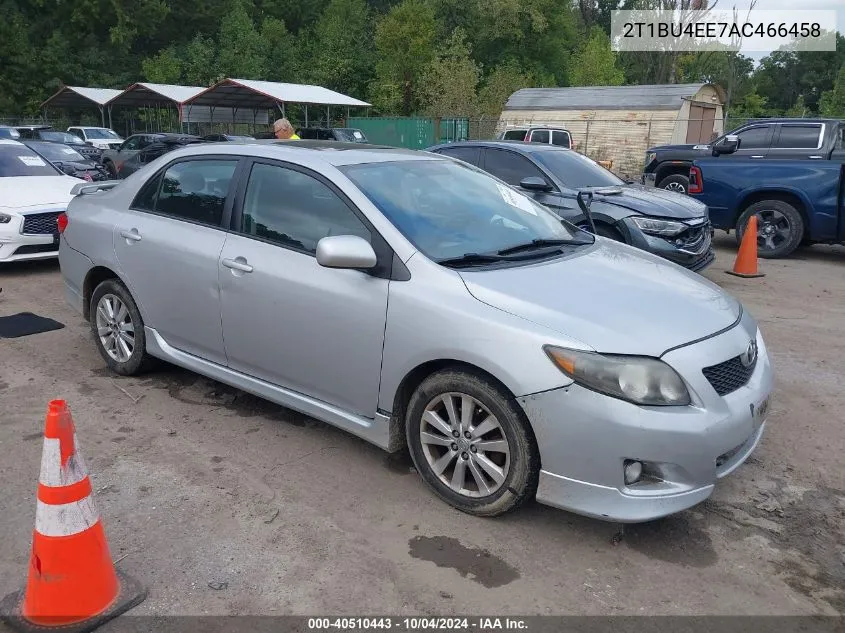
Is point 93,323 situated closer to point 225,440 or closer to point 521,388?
point 225,440

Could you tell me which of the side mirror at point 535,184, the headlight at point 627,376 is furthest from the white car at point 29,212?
the headlight at point 627,376

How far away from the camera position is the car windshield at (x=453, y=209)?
379cm

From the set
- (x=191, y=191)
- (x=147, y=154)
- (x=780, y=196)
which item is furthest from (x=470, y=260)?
(x=147, y=154)

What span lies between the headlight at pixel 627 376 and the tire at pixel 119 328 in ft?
10.3

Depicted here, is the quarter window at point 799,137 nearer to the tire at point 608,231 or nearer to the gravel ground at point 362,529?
the tire at point 608,231

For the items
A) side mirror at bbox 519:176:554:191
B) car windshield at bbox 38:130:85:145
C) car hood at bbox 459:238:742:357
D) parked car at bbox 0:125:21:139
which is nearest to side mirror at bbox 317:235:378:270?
car hood at bbox 459:238:742:357

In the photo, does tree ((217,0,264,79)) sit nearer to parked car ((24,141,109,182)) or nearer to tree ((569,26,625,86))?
tree ((569,26,625,86))

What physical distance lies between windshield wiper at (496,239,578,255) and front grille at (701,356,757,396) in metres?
1.20

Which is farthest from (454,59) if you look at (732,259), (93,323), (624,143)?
(93,323)

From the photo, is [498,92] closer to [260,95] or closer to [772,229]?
[260,95]

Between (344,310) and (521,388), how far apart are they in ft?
3.46

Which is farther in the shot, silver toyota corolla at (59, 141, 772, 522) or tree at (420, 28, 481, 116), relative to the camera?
tree at (420, 28, 481, 116)

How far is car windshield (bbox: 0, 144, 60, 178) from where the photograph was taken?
9.63 m

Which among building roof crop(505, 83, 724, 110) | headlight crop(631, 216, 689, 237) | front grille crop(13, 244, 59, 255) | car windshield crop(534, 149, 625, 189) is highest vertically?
building roof crop(505, 83, 724, 110)
